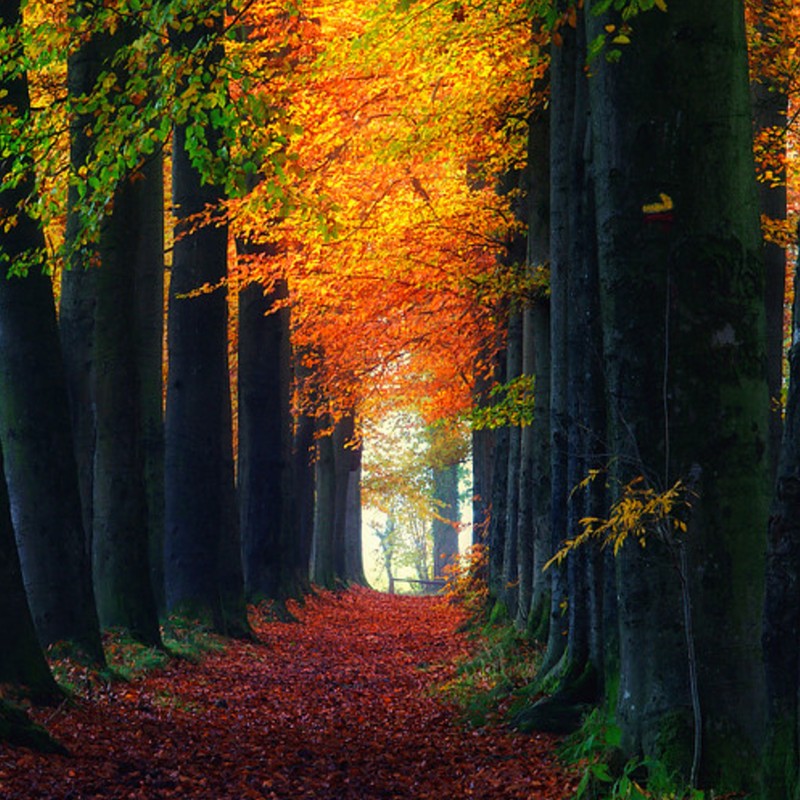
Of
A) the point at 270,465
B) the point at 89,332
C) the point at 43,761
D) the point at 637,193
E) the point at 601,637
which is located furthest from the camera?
the point at 270,465

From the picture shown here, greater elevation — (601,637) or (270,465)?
(270,465)

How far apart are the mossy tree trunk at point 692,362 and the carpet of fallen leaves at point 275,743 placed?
138 cm

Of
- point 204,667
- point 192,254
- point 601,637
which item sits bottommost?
point 204,667

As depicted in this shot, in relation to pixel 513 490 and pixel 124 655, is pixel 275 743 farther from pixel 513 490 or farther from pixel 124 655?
pixel 513 490

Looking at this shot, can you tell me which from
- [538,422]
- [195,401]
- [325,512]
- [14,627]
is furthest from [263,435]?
[14,627]

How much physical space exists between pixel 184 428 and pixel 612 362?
35.0 ft

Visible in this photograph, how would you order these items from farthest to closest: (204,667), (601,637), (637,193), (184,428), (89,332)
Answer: (184,428) < (204,667) < (89,332) < (601,637) < (637,193)

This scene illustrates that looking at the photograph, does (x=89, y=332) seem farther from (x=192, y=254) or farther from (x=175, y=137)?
(x=175, y=137)

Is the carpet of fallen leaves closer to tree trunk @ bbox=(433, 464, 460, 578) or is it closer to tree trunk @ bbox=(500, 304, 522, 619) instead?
tree trunk @ bbox=(500, 304, 522, 619)

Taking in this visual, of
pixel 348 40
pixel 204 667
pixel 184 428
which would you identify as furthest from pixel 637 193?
pixel 184 428

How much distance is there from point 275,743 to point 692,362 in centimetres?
532

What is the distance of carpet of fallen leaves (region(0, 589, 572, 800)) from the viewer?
24.3 feet

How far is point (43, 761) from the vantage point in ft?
24.2

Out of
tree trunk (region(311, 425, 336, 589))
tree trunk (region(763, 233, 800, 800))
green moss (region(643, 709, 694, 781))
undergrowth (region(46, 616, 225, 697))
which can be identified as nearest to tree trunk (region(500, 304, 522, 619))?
undergrowth (region(46, 616, 225, 697))
